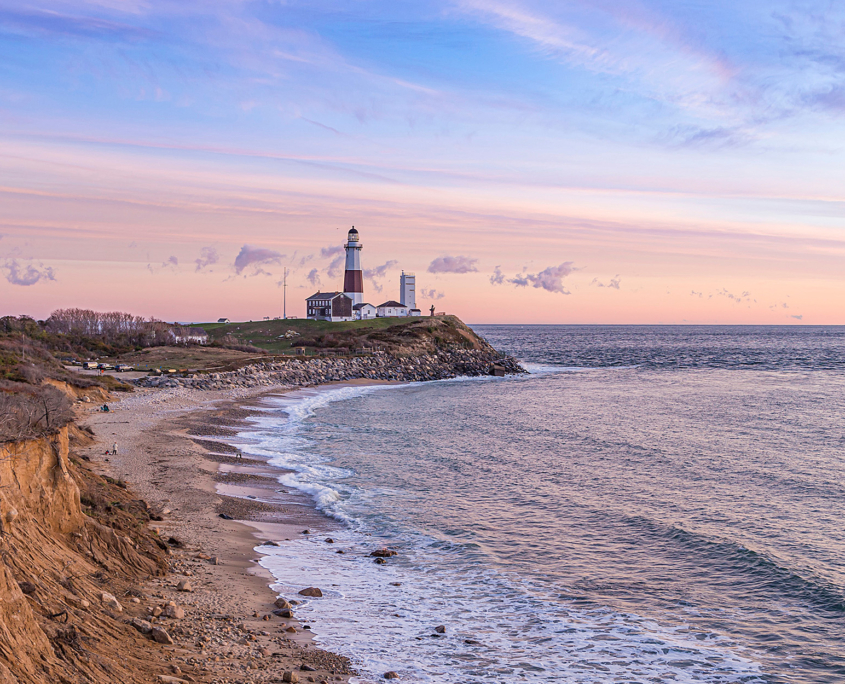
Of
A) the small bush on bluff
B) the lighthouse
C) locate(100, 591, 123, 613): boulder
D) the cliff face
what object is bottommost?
locate(100, 591, 123, 613): boulder

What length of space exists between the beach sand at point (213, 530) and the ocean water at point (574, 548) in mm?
646

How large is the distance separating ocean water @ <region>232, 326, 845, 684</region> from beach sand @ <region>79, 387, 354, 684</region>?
25.4 inches

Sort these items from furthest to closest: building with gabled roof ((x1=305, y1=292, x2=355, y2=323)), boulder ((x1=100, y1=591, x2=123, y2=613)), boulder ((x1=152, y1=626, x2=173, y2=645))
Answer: building with gabled roof ((x1=305, y1=292, x2=355, y2=323)) → boulder ((x1=100, y1=591, x2=123, y2=613)) → boulder ((x1=152, y1=626, x2=173, y2=645))

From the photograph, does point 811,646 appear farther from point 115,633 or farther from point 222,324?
point 222,324

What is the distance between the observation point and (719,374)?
7181 centimetres

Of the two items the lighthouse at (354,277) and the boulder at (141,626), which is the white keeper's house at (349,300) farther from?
the boulder at (141,626)

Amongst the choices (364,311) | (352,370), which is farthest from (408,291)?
(352,370)

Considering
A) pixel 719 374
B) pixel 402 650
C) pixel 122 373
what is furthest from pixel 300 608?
pixel 719 374

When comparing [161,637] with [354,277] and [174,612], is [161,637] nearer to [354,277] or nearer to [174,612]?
[174,612]

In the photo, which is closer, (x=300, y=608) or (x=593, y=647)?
(x=593, y=647)

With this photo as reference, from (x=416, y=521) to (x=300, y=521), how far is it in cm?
299

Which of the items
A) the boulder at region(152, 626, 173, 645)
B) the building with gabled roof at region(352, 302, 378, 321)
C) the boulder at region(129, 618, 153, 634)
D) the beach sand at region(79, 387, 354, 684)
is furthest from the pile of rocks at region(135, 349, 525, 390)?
the boulder at region(152, 626, 173, 645)

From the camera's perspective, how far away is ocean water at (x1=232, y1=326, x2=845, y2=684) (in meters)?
9.96

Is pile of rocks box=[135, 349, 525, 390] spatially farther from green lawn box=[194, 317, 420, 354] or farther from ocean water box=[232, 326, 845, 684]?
green lawn box=[194, 317, 420, 354]
